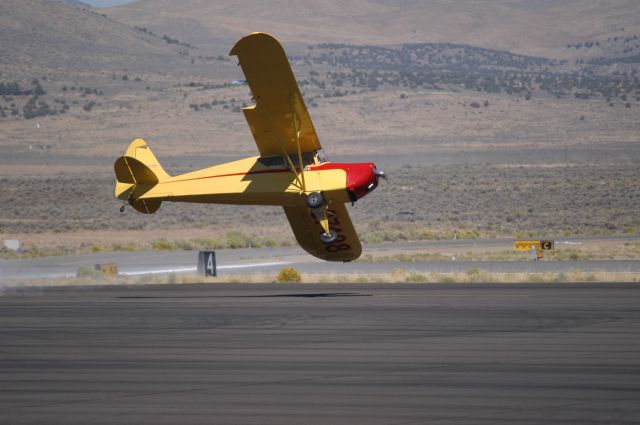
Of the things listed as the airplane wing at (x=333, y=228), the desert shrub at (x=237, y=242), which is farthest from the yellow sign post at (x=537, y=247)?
the airplane wing at (x=333, y=228)

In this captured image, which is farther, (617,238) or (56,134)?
(56,134)

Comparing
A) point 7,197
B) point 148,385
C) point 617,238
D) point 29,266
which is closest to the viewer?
point 148,385

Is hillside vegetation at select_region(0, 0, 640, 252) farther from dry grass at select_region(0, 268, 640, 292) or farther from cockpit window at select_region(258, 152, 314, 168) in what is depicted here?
cockpit window at select_region(258, 152, 314, 168)

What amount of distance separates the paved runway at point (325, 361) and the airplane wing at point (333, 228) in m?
3.82

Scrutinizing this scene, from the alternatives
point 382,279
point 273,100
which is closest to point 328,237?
point 273,100

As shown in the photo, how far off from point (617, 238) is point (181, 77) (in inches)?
4086

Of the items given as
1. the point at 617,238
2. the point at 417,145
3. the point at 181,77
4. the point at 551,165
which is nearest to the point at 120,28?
the point at 181,77

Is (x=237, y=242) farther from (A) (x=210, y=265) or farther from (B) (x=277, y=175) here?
(B) (x=277, y=175)

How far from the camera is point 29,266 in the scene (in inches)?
1818

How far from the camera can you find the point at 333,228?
1240 inches

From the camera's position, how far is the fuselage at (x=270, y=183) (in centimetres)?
2892

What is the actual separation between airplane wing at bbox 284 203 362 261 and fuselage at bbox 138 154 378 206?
5.44ft

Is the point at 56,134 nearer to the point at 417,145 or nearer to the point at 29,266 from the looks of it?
the point at 417,145

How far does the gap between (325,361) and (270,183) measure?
43.8 ft
